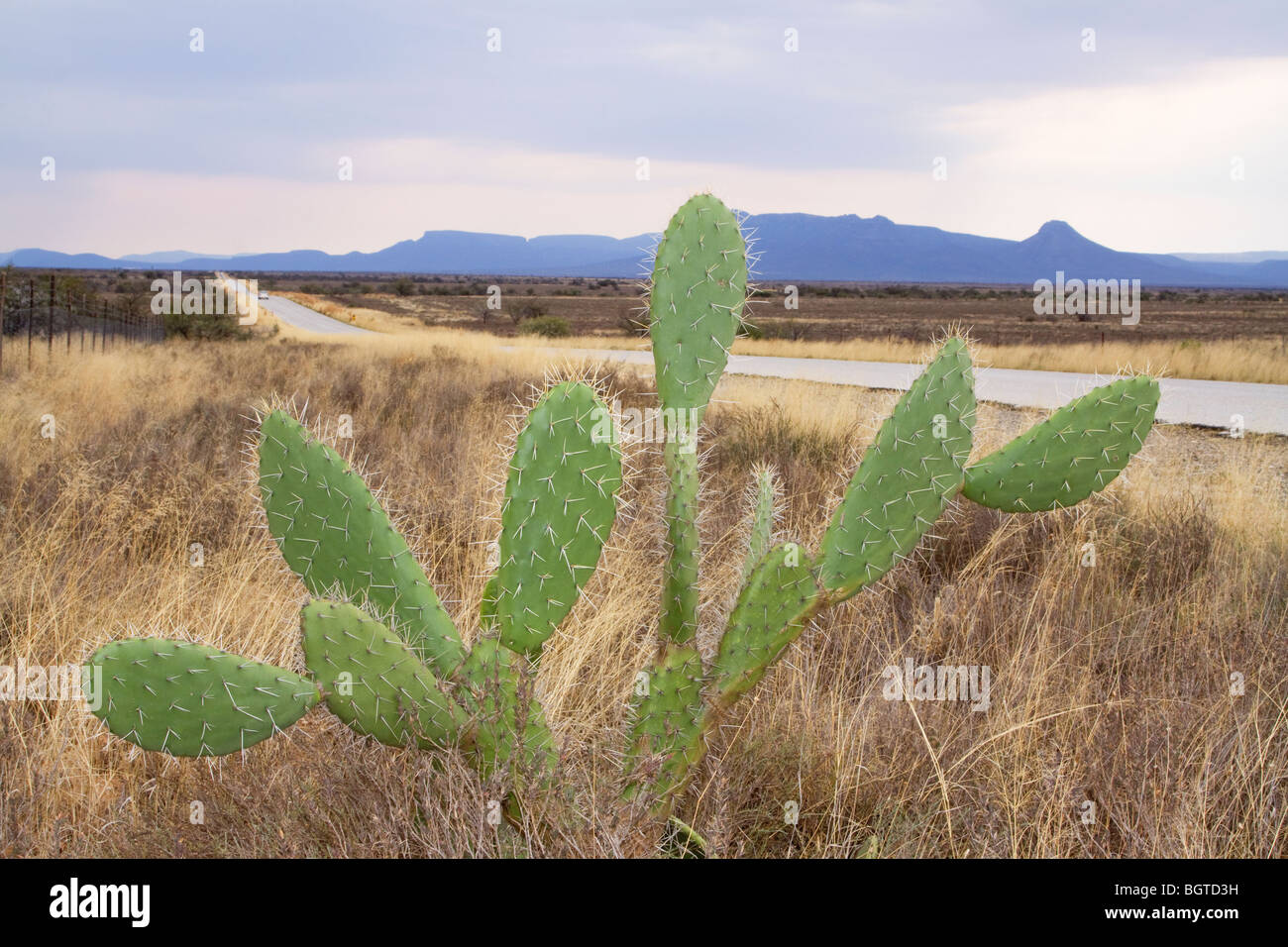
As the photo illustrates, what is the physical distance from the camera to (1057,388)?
870 cm

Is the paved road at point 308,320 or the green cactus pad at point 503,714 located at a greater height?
the paved road at point 308,320

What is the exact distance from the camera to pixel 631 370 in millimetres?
13836

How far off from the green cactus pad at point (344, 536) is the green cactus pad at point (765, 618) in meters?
0.76

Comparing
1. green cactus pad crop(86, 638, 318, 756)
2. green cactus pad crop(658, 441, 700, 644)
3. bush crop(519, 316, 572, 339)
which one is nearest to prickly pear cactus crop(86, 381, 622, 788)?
green cactus pad crop(86, 638, 318, 756)

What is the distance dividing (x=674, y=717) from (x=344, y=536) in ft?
3.43

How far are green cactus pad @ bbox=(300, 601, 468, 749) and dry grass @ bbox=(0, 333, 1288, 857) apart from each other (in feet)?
0.40

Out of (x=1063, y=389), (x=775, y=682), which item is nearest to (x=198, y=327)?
(x=1063, y=389)

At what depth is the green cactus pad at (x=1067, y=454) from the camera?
122 inches

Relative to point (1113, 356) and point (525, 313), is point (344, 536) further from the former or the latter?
point (525, 313)

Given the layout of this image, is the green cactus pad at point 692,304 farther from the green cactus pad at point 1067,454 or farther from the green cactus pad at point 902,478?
the green cactus pad at point 1067,454

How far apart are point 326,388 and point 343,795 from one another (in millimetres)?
9722

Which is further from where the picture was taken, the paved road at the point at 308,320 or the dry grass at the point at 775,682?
the paved road at the point at 308,320

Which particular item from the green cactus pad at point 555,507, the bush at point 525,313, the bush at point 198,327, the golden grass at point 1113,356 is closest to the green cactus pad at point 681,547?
the green cactus pad at point 555,507
